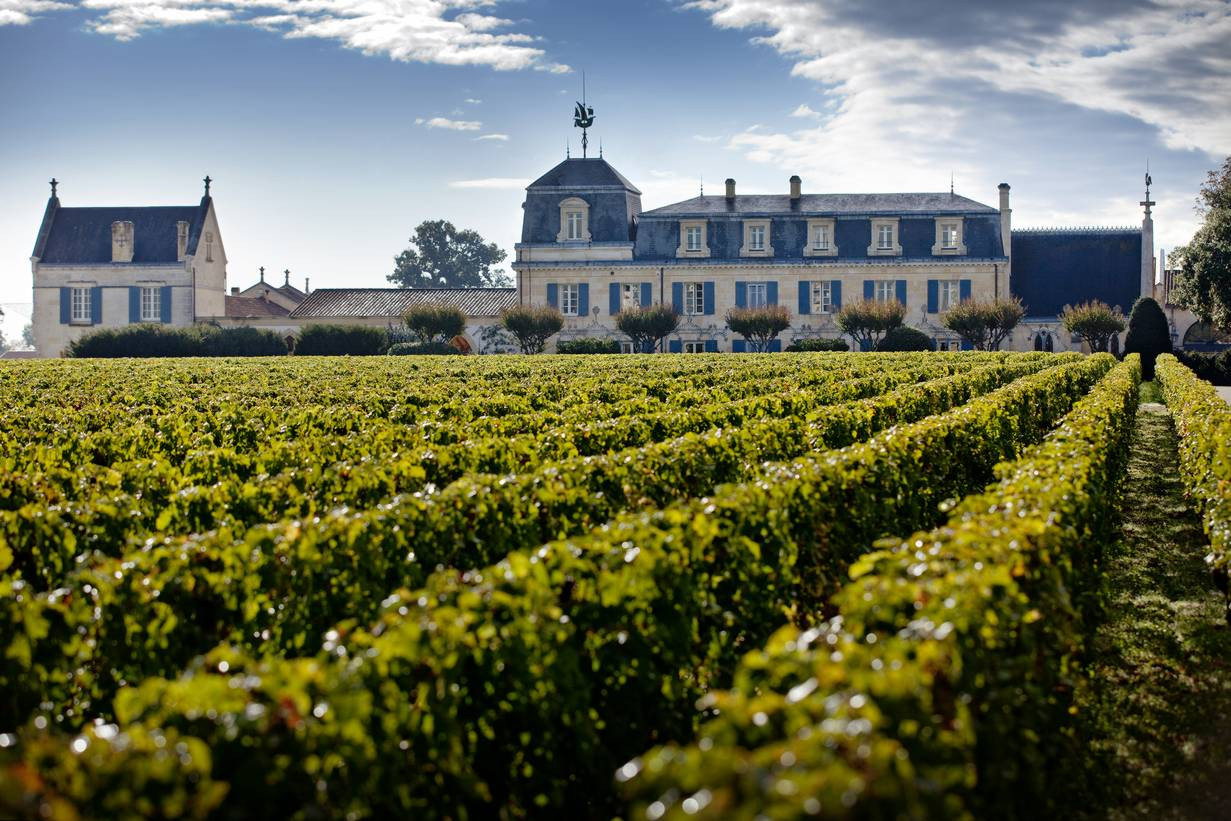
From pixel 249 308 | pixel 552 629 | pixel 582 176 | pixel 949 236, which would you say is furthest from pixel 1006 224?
pixel 552 629

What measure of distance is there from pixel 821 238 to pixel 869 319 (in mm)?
7428

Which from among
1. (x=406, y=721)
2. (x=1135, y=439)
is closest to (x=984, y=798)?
(x=406, y=721)

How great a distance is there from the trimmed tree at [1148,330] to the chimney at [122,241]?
4512cm

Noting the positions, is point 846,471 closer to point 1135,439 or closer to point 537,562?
point 537,562

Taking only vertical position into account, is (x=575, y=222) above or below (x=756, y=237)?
above

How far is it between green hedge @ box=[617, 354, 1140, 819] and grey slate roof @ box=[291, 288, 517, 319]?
49556mm

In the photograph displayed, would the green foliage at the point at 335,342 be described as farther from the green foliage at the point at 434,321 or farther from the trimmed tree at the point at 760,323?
the trimmed tree at the point at 760,323

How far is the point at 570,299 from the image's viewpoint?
2114 inches

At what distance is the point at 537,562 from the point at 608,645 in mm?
508

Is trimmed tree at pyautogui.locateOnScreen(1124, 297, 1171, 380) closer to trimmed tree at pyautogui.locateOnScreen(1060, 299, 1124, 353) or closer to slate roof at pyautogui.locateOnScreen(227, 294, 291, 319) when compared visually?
trimmed tree at pyautogui.locateOnScreen(1060, 299, 1124, 353)

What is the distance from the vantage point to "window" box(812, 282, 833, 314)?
52.7 m

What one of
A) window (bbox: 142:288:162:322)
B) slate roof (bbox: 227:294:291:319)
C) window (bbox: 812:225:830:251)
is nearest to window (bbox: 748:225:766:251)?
window (bbox: 812:225:830:251)

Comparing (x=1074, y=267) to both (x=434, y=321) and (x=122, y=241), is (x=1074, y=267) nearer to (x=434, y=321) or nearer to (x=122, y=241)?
(x=434, y=321)

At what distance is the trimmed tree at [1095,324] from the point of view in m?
47.2
